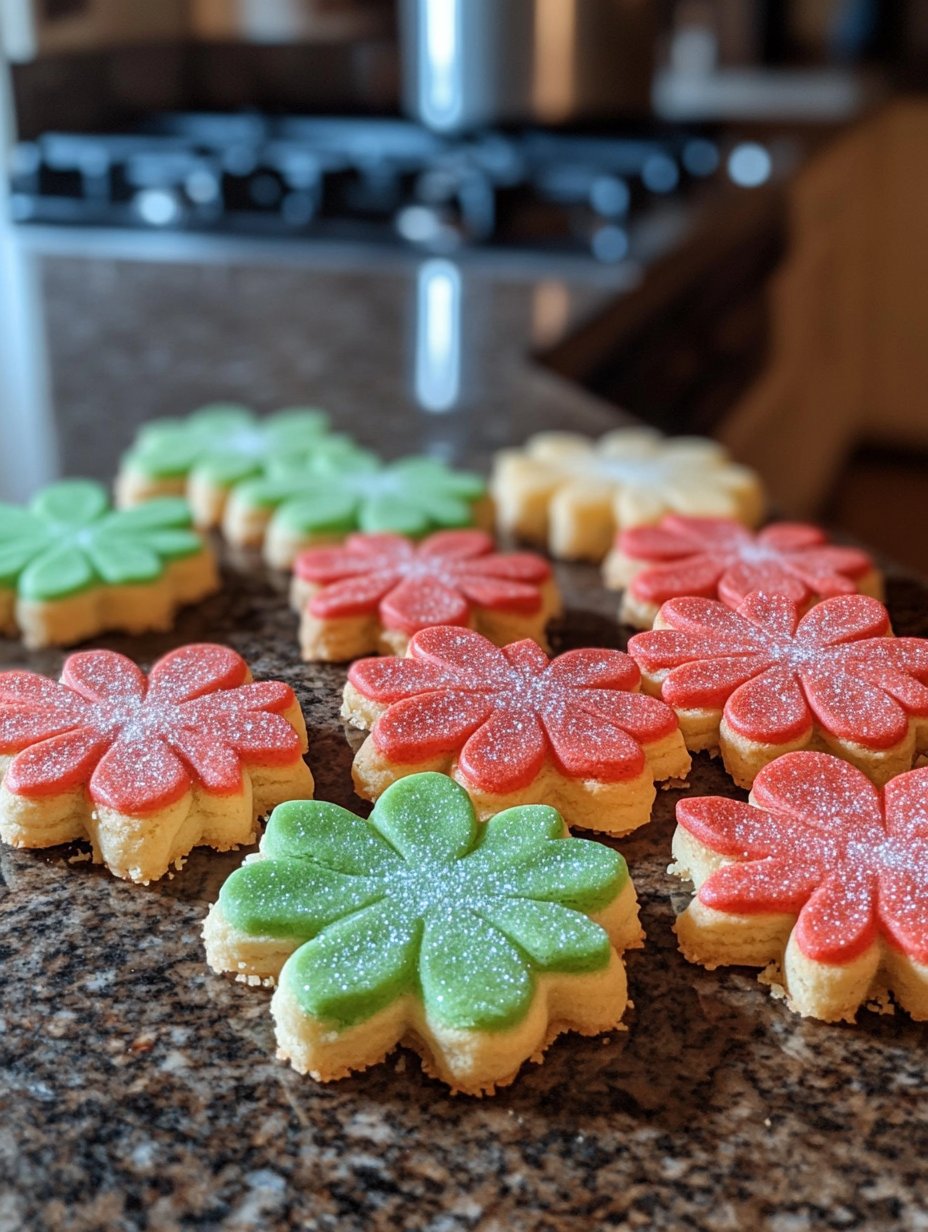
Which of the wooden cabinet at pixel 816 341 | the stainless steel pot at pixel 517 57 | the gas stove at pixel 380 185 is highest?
the stainless steel pot at pixel 517 57

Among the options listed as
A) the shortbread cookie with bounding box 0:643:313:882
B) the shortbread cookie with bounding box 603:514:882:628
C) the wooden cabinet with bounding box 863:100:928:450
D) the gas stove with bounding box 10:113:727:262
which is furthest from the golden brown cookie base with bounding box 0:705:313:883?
the wooden cabinet with bounding box 863:100:928:450

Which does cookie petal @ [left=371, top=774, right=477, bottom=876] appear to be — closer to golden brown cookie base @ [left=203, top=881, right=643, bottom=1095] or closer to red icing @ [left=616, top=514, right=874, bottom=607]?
golden brown cookie base @ [left=203, top=881, right=643, bottom=1095]

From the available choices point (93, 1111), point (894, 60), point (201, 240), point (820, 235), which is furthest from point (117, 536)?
point (894, 60)

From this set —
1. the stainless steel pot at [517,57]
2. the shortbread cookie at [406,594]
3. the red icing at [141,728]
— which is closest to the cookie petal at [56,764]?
the red icing at [141,728]

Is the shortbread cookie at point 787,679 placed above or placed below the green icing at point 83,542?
below

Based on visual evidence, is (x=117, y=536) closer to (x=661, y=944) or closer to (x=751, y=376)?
(x=661, y=944)

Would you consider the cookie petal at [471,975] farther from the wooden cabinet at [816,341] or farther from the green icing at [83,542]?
the wooden cabinet at [816,341]
